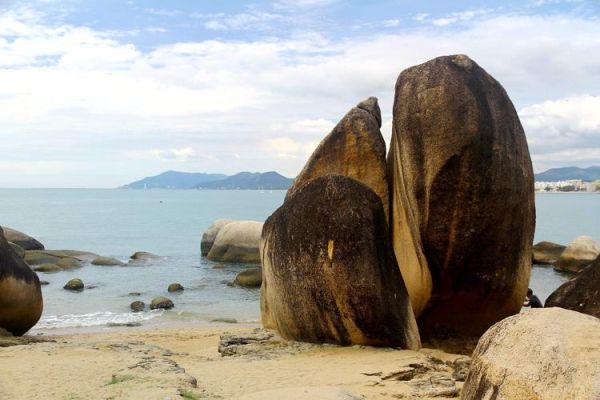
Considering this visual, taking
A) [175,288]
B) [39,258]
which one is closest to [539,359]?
[175,288]

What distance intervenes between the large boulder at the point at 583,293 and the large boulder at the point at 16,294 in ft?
33.1

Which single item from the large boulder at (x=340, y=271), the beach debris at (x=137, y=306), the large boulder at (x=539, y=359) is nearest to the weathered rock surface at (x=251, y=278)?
the beach debris at (x=137, y=306)

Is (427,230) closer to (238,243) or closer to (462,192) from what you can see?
(462,192)

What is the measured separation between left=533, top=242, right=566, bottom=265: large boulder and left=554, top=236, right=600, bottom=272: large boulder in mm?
1855

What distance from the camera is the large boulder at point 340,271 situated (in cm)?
983

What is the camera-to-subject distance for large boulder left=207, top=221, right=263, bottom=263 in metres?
31.5

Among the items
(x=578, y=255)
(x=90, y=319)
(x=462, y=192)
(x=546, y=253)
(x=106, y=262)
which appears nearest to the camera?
(x=462, y=192)

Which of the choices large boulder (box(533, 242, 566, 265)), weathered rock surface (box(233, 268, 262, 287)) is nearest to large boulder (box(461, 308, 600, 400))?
weathered rock surface (box(233, 268, 262, 287))

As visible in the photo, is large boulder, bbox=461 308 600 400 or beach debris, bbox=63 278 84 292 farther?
Result: beach debris, bbox=63 278 84 292

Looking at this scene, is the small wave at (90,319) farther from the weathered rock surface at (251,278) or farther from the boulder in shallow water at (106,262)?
the boulder in shallow water at (106,262)

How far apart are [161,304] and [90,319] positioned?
7.83 feet

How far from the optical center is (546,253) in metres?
32.0

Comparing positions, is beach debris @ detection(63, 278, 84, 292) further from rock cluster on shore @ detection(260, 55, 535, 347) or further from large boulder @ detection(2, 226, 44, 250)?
rock cluster on shore @ detection(260, 55, 535, 347)

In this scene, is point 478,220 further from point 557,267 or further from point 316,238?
point 557,267
